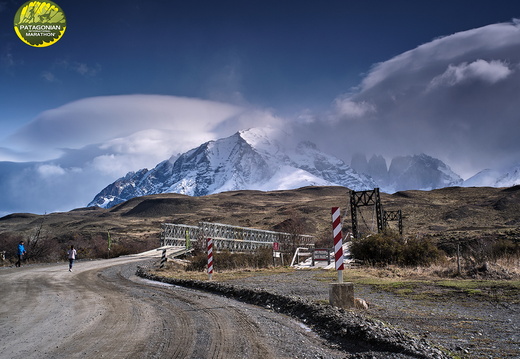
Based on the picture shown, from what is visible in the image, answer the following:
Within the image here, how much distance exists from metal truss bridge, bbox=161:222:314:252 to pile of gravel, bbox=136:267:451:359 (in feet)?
88.6

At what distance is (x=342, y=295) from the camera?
8414 mm

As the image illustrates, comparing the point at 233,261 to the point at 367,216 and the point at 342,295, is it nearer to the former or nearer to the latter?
the point at 342,295

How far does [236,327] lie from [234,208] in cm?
15207

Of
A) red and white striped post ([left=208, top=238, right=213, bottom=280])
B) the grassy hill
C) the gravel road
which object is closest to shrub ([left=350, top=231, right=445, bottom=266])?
the grassy hill

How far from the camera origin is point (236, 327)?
687 centimetres

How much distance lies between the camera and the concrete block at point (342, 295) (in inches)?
329

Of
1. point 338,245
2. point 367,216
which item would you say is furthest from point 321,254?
point 367,216

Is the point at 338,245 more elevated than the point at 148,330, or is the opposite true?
the point at 338,245

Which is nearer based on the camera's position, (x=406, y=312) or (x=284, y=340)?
(x=284, y=340)

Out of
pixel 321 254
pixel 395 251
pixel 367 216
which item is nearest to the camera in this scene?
pixel 395 251

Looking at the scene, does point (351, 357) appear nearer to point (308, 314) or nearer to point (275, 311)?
point (308, 314)

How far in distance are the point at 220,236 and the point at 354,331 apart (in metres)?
36.0

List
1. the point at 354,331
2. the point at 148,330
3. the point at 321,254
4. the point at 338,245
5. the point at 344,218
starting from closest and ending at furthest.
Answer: the point at 354,331 → the point at 148,330 → the point at 338,245 → the point at 321,254 → the point at 344,218

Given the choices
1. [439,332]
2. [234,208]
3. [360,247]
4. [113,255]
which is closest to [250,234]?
[113,255]
